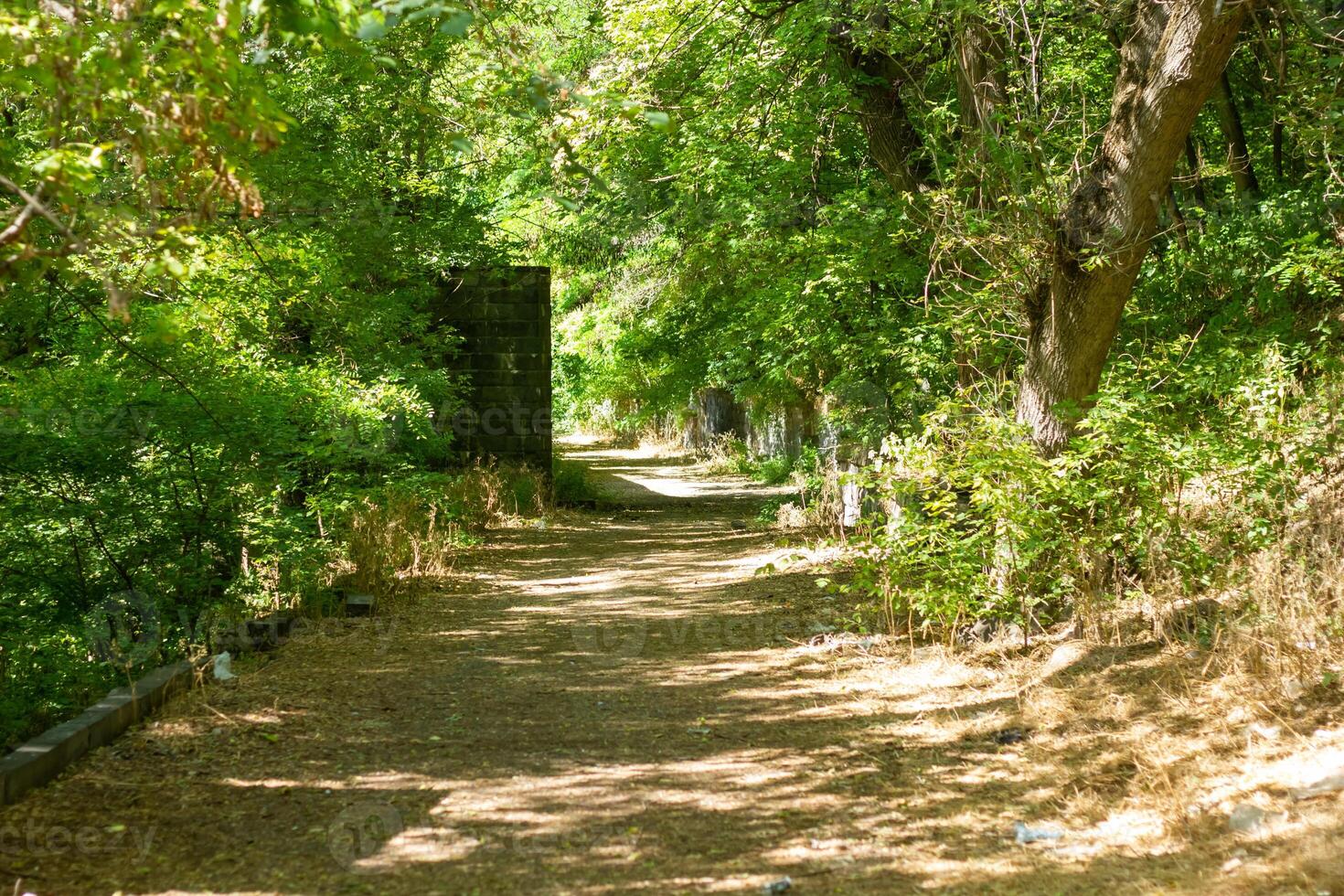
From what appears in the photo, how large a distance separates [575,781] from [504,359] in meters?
12.5

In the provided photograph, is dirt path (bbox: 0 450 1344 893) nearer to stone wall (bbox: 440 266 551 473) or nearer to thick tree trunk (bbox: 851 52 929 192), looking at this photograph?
thick tree trunk (bbox: 851 52 929 192)

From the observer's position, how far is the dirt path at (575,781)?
4.24 m

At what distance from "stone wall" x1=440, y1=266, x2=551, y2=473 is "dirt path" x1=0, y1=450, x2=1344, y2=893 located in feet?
27.7

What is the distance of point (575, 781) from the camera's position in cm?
538

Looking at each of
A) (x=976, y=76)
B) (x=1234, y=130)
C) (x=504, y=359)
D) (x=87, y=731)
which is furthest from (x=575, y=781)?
(x=504, y=359)

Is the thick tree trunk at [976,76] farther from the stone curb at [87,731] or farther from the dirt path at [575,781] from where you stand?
the stone curb at [87,731]

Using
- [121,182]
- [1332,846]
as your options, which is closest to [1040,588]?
[1332,846]

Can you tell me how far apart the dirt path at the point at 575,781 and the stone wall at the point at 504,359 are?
8.45 metres

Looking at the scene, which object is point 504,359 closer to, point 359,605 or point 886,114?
point 359,605

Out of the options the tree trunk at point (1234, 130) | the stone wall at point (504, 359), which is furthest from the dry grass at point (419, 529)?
the tree trunk at point (1234, 130)

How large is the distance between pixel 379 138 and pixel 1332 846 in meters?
12.7

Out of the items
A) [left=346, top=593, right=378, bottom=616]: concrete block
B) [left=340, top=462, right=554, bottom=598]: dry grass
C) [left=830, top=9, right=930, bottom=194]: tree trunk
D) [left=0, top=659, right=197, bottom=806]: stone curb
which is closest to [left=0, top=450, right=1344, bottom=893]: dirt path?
[left=0, top=659, right=197, bottom=806]: stone curb

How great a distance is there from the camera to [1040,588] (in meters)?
7.14

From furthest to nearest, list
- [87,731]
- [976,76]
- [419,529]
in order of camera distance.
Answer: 1. [419,529]
2. [976,76]
3. [87,731]
